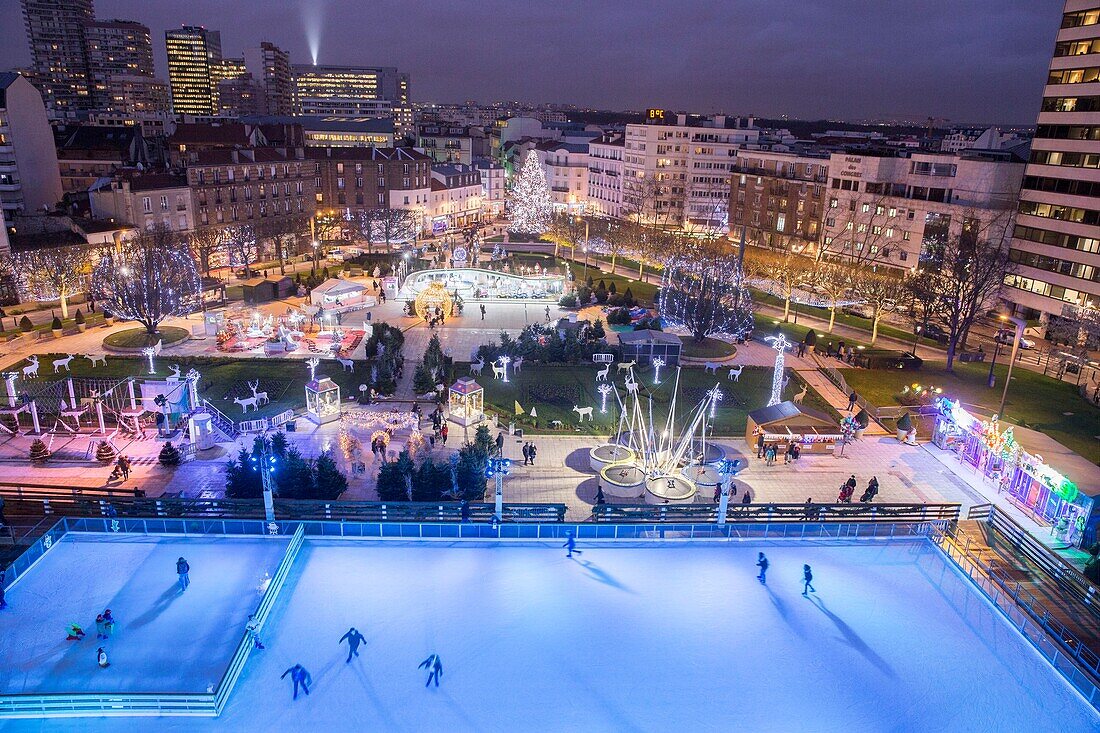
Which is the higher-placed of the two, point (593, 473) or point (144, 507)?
point (144, 507)

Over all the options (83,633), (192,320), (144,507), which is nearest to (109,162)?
(192,320)

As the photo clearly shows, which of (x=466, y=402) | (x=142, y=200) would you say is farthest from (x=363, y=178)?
(x=466, y=402)

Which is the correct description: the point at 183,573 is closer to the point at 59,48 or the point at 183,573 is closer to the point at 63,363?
the point at 63,363

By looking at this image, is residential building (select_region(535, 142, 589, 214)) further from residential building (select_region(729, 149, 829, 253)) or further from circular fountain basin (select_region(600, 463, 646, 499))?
circular fountain basin (select_region(600, 463, 646, 499))

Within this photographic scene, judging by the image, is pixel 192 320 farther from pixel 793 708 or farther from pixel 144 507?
pixel 793 708

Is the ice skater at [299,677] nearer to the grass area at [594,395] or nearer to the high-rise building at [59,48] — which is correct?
the grass area at [594,395]

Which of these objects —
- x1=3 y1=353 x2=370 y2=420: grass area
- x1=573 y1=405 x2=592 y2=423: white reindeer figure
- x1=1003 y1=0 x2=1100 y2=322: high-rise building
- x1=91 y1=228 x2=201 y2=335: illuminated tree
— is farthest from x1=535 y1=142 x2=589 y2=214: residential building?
x1=573 y1=405 x2=592 y2=423: white reindeer figure
